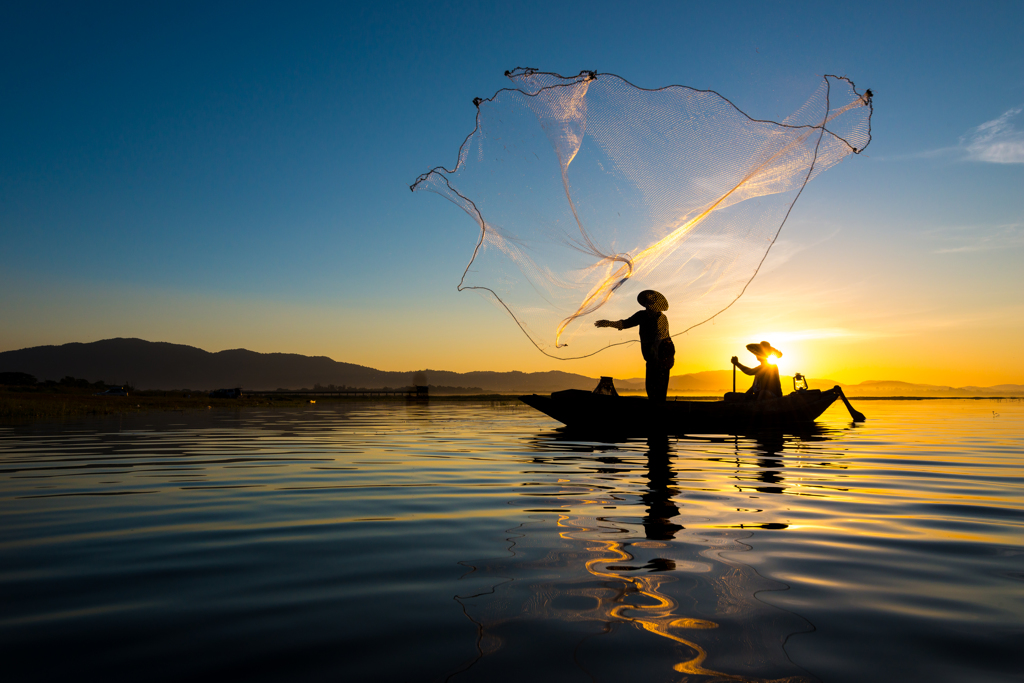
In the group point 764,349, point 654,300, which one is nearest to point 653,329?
point 654,300

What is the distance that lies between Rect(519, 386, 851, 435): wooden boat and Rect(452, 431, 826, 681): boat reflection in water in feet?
41.3

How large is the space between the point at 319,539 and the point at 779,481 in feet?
25.6

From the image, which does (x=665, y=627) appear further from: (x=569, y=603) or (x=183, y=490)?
(x=183, y=490)

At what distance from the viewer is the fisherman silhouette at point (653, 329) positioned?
1962 cm

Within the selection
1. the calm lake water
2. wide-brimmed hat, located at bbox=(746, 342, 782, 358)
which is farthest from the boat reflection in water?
wide-brimmed hat, located at bbox=(746, 342, 782, 358)

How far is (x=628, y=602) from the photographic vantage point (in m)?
3.85

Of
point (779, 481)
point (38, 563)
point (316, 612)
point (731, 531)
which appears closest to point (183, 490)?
point (38, 563)

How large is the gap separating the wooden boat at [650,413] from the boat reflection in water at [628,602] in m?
12.6

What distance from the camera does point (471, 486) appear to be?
9.58m

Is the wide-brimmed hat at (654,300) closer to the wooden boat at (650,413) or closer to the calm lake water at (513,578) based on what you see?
the wooden boat at (650,413)

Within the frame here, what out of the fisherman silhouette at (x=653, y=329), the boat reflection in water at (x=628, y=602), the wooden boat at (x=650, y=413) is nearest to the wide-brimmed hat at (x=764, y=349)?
the wooden boat at (x=650, y=413)

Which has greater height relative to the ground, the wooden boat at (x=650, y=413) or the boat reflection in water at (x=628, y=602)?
the wooden boat at (x=650, y=413)

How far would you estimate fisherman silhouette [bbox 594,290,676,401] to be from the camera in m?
19.6

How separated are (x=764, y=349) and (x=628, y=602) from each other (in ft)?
67.6
